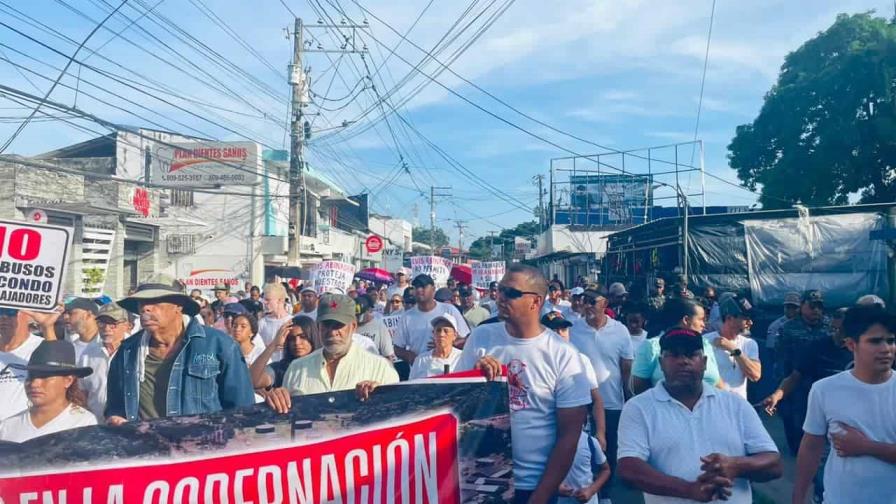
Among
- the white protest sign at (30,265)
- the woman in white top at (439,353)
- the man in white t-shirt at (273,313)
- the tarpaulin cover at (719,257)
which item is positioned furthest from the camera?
the tarpaulin cover at (719,257)

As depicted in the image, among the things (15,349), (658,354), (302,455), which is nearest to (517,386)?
(302,455)

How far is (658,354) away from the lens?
18.8ft

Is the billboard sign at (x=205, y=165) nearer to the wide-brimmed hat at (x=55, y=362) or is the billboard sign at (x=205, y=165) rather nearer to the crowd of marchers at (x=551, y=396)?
the crowd of marchers at (x=551, y=396)

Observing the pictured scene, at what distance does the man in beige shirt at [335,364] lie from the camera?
4531 millimetres

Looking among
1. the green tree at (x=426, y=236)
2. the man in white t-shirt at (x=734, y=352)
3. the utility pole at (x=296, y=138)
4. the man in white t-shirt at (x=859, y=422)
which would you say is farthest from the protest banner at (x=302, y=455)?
the green tree at (x=426, y=236)

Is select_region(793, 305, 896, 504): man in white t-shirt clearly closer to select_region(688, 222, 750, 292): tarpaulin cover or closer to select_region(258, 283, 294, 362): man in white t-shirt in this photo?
select_region(258, 283, 294, 362): man in white t-shirt

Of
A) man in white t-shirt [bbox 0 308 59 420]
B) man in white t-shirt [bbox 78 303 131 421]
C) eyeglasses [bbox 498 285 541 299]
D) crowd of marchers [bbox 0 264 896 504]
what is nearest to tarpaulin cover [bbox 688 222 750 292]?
crowd of marchers [bbox 0 264 896 504]

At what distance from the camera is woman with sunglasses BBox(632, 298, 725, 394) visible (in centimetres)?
552

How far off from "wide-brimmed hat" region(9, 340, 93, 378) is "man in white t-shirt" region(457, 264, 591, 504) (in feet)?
6.49

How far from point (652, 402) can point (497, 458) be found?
29.3 inches

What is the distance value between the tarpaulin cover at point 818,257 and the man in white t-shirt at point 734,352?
964 cm

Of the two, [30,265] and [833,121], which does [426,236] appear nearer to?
[833,121]

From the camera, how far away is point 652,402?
147 inches

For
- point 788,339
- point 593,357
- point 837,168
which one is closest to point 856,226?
point 788,339
